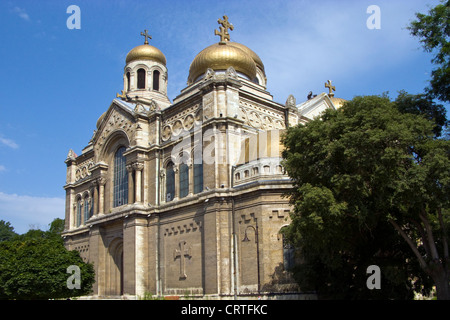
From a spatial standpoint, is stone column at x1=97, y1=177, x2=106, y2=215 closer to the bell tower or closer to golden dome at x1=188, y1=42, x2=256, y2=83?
the bell tower

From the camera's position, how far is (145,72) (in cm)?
4381

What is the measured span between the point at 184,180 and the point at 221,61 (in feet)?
28.3

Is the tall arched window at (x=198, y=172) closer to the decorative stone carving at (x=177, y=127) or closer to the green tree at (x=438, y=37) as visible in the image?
the decorative stone carving at (x=177, y=127)

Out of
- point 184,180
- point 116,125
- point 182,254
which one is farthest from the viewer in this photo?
point 116,125

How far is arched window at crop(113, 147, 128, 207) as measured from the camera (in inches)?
1403

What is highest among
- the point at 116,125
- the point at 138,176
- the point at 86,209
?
the point at 116,125

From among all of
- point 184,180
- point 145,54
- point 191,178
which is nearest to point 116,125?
point 184,180

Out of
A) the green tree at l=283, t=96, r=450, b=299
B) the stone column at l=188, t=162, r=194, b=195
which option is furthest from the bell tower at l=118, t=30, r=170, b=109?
the green tree at l=283, t=96, r=450, b=299

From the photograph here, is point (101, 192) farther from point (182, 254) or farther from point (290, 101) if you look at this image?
point (290, 101)

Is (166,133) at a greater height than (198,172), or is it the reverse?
(166,133)

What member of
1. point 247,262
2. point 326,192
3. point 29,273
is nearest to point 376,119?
point 326,192

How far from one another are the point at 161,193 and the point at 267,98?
9.29 metres

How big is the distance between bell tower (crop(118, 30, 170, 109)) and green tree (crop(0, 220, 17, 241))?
5061 cm
